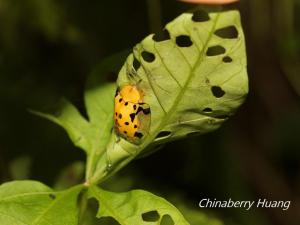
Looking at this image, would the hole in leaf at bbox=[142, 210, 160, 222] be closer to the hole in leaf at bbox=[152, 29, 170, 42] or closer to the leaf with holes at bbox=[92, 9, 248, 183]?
the leaf with holes at bbox=[92, 9, 248, 183]

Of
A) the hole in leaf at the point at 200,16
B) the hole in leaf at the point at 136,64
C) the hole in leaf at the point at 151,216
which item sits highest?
the hole in leaf at the point at 200,16

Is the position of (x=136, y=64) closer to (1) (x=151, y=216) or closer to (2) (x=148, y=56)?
(2) (x=148, y=56)

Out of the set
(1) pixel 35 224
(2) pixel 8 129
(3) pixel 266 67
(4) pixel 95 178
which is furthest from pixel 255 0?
(1) pixel 35 224

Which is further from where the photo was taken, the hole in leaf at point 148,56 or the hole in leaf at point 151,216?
the hole in leaf at point 151,216

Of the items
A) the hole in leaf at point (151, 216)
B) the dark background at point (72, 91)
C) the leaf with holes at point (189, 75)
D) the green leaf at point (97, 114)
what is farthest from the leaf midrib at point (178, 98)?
the dark background at point (72, 91)

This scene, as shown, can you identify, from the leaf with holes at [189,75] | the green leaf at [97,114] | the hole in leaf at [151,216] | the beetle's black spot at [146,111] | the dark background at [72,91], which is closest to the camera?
the leaf with holes at [189,75]

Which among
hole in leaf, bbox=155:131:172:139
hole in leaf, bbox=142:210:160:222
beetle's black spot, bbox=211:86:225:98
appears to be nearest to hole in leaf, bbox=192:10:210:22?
beetle's black spot, bbox=211:86:225:98

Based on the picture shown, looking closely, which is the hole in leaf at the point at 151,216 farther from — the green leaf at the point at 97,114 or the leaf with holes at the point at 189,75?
the leaf with holes at the point at 189,75

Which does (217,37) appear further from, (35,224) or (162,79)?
(35,224)

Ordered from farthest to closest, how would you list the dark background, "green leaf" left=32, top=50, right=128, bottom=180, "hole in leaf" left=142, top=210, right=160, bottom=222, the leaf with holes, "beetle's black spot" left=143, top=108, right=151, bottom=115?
the dark background
"hole in leaf" left=142, top=210, right=160, bottom=222
"green leaf" left=32, top=50, right=128, bottom=180
"beetle's black spot" left=143, top=108, right=151, bottom=115
the leaf with holes
